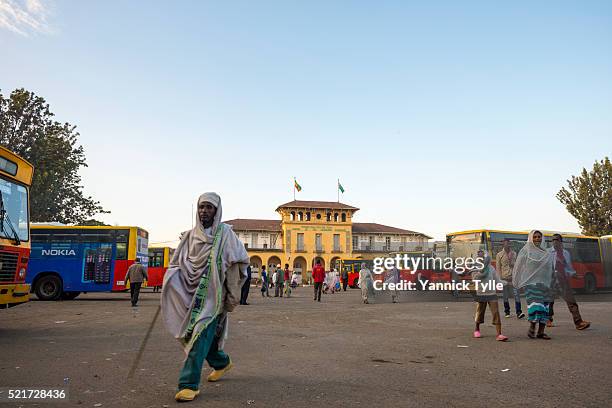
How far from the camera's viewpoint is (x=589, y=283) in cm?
2650

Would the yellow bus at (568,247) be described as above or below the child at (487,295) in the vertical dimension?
above

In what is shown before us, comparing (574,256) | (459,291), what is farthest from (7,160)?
(574,256)

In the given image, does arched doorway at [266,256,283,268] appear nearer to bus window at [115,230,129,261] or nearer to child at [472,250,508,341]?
bus window at [115,230,129,261]

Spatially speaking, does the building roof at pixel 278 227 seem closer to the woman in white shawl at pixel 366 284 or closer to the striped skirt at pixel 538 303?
the woman in white shawl at pixel 366 284

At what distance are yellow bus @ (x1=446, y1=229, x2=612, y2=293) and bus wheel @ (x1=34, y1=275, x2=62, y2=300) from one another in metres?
18.3

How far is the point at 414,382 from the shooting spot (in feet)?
15.9

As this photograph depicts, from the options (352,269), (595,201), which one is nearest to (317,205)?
(352,269)

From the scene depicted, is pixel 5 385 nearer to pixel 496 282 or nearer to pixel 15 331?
pixel 15 331

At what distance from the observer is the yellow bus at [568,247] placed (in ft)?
77.4

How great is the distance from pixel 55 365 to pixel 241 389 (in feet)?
8.55

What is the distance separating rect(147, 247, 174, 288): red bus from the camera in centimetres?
2962

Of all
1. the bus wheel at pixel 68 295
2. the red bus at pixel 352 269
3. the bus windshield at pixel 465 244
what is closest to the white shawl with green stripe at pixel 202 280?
the bus wheel at pixel 68 295

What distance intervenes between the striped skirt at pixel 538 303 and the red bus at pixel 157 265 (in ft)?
81.2

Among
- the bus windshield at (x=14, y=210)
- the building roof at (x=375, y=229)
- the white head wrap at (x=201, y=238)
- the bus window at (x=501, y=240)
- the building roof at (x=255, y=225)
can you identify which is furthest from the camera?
the building roof at (x=375, y=229)
